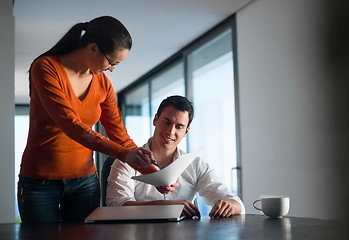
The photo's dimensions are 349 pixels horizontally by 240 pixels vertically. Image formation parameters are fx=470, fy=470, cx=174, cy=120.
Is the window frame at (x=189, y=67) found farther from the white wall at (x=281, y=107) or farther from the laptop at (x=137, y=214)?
the laptop at (x=137, y=214)

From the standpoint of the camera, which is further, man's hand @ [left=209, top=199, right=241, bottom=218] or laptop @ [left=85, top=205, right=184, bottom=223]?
man's hand @ [left=209, top=199, right=241, bottom=218]

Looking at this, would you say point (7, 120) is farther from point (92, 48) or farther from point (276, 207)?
point (276, 207)

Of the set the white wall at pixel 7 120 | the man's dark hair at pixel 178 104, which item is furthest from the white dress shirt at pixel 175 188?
the white wall at pixel 7 120

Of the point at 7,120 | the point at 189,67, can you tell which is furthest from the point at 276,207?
the point at 189,67

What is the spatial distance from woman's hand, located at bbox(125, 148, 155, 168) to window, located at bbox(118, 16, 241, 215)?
10.2 feet

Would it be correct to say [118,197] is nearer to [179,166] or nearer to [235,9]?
[179,166]

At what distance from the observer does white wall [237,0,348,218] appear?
10.8 ft

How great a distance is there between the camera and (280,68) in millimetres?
3742

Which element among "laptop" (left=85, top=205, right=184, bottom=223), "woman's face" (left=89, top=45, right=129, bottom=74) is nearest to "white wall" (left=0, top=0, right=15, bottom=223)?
"woman's face" (left=89, top=45, right=129, bottom=74)

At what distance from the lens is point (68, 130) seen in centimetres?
141

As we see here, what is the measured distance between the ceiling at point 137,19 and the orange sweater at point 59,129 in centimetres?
268

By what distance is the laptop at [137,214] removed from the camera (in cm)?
127

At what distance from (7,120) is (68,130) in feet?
6.31

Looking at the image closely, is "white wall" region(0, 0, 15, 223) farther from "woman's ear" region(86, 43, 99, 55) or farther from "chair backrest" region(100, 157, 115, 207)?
"woman's ear" region(86, 43, 99, 55)
